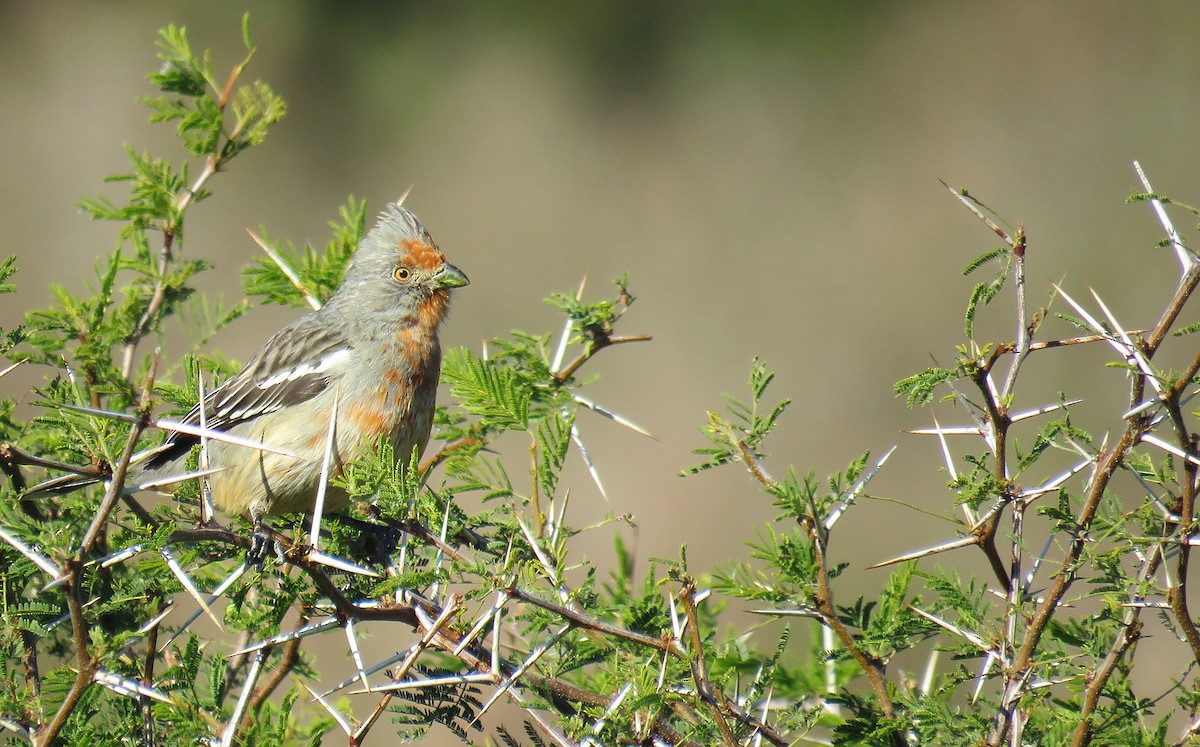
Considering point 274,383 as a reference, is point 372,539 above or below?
below

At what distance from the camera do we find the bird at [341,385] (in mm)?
4023

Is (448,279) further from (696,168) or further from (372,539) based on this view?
(696,168)

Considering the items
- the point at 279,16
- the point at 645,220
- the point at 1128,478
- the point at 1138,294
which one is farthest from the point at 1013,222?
the point at 279,16

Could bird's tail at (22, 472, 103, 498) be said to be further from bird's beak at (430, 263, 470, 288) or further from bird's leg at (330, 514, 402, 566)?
bird's beak at (430, 263, 470, 288)

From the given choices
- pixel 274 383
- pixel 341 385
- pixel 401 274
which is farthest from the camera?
pixel 401 274

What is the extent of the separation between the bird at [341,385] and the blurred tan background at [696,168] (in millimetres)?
4564

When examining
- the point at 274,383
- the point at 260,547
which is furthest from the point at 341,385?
the point at 260,547

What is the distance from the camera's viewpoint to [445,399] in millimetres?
5500

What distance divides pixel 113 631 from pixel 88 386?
2.64 ft

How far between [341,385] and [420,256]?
2.74 ft

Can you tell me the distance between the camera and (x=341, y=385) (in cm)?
419

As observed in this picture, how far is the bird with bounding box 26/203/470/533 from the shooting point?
4.02m

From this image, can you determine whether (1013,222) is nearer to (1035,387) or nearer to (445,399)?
(1035,387)

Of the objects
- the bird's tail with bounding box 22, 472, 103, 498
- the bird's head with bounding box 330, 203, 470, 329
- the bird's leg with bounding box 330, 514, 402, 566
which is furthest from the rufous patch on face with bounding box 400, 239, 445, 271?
the bird's tail with bounding box 22, 472, 103, 498
